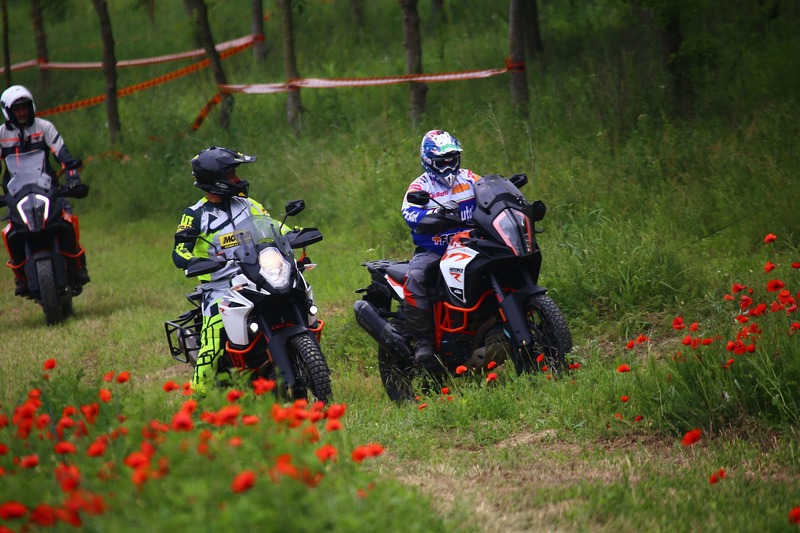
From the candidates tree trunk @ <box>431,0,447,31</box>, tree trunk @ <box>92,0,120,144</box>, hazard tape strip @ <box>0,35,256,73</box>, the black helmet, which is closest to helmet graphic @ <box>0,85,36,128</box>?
the black helmet

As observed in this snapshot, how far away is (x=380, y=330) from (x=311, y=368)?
148 cm

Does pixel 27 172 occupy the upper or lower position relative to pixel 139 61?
lower

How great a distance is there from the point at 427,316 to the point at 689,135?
6712 mm

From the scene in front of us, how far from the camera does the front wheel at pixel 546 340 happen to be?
7.68m

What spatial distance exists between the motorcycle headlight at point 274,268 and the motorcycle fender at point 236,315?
258mm

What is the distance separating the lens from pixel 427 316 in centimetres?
858

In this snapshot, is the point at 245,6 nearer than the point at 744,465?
No

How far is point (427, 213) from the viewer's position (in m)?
8.58

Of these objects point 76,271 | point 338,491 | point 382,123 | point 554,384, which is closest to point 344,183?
point 382,123

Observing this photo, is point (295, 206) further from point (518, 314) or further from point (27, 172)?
point (27, 172)

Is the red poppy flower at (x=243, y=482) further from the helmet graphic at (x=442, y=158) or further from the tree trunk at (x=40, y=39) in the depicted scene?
the tree trunk at (x=40, y=39)

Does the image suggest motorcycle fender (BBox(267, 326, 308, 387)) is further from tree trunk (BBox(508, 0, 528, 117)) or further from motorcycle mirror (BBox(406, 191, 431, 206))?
tree trunk (BBox(508, 0, 528, 117))

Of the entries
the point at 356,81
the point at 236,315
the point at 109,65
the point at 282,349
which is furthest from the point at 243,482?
the point at 109,65

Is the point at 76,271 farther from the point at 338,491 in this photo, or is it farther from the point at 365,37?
the point at 365,37
